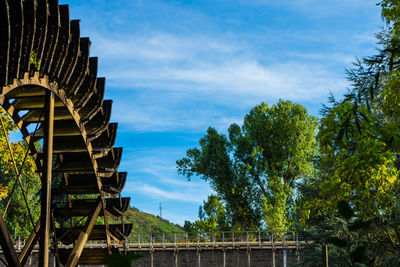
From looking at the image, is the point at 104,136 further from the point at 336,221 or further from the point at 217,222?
the point at 217,222

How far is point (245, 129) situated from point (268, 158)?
365 cm

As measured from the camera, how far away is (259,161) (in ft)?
148

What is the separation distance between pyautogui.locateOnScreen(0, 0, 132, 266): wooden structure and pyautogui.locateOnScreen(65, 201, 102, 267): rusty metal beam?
0.03m

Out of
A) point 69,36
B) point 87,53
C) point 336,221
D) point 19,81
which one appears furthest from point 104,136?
point 336,221

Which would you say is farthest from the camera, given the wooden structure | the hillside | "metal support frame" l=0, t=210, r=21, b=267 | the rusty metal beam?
the hillside

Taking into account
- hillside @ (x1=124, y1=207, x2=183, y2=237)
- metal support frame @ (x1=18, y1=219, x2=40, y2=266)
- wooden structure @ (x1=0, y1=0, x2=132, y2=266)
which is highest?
hillside @ (x1=124, y1=207, x2=183, y2=237)

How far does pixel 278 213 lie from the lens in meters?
41.1

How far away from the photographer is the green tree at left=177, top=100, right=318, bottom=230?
4347 cm

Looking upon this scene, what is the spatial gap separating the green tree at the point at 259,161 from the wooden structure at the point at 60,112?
81.7 feet

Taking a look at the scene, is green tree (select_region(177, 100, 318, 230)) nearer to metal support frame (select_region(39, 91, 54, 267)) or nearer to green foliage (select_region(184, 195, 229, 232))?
green foliage (select_region(184, 195, 229, 232))

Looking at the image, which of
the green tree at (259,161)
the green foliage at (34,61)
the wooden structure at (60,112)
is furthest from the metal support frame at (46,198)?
the green tree at (259,161)

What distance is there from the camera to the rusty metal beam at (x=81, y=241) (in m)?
16.2

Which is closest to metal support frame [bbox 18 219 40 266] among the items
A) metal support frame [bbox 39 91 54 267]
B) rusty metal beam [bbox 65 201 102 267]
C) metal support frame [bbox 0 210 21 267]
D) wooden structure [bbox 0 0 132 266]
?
wooden structure [bbox 0 0 132 266]

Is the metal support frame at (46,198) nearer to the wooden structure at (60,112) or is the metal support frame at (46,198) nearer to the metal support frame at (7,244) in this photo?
the wooden structure at (60,112)
